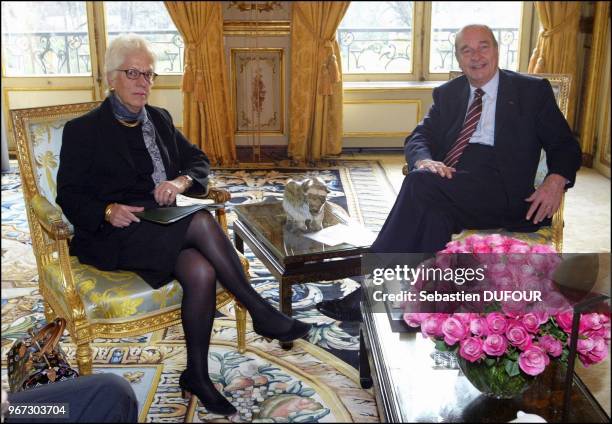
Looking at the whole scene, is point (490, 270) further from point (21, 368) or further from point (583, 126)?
point (583, 126)

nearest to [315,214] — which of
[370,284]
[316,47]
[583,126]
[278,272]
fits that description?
[278,272]

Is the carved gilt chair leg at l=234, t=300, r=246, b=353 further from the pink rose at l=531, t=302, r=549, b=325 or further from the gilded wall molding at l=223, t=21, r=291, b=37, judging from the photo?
the gilded wall molding at l=223, t=21, r=291, b=37

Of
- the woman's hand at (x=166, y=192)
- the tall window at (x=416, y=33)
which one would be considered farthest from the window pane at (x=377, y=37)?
the woman's hand at (x=166, y=192)

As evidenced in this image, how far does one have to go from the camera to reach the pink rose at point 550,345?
1.67 meters

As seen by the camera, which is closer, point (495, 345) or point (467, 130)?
point (495, 345)

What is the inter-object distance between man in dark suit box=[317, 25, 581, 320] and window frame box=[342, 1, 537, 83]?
315cm

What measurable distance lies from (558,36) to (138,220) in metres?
4.62

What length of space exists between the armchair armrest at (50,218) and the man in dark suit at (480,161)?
123cm

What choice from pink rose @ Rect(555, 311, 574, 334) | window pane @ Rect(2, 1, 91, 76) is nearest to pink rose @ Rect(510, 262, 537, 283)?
pink rose @ Rect(555, 311, 574, 334)

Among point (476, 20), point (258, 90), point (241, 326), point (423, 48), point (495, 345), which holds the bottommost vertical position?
point (241, 326)

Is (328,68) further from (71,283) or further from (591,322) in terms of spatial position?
(591,322)

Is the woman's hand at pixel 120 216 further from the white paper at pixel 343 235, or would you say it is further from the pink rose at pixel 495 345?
the pink rose at pixel 495 345

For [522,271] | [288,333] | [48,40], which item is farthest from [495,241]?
[48,40]

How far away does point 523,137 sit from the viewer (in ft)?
9.95
